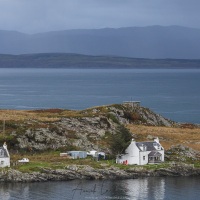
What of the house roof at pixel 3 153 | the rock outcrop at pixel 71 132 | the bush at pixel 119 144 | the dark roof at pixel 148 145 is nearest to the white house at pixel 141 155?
the dark roof at pixel 148 145

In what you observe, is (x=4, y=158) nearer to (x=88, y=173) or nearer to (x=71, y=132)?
(x=88, y=173)

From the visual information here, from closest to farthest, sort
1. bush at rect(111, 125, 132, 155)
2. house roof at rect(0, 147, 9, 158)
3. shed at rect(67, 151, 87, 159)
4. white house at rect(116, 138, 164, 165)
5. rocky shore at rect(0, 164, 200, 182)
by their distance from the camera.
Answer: rocky shore at rect(0, 164, 200, 182)
house roof at rect(0, 147, 9, 158)
white house at rect(116, 138, 164, 165)
shed at rect(67, 151, 87, 159)
bush at rect(111, 125, 132, 155)

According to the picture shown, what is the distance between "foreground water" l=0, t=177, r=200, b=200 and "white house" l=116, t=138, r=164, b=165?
794cm

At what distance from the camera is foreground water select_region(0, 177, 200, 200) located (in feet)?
278

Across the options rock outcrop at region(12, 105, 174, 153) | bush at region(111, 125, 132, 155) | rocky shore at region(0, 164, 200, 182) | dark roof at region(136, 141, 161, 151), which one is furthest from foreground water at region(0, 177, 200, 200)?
rock outcrop at region(12, 105, 174, 153)

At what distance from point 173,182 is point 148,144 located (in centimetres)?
1323

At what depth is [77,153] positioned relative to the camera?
106 metres

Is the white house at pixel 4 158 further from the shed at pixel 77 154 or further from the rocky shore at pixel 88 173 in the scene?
the shed at pixel 77 154

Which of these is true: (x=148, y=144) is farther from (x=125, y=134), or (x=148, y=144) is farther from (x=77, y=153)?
(x=77, y=153)

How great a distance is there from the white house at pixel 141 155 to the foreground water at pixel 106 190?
312 inches

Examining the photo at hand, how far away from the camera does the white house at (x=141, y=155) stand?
105m

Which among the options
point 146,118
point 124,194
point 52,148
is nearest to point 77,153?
point 52,148

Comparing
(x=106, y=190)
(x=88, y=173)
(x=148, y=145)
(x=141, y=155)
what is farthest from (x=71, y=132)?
(x=106, y=190)

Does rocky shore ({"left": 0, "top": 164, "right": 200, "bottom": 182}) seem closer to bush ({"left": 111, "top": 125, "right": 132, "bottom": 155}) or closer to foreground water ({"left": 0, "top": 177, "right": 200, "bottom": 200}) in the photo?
foreground water ({"left": 0, "top": 177, "right": 200, "bottom": 200})
